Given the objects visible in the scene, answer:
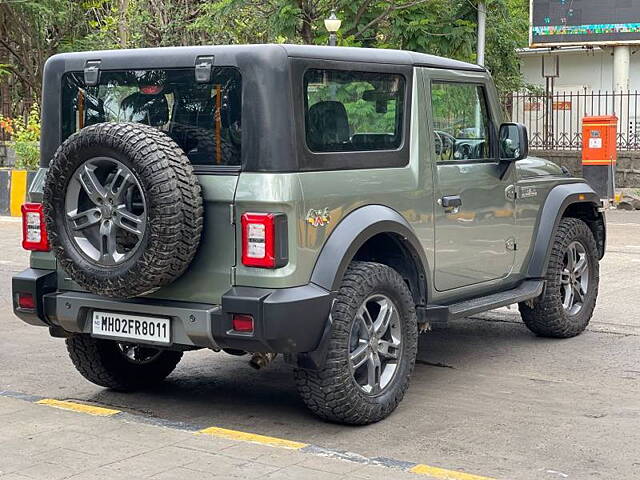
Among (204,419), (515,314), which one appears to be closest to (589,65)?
(515,314)

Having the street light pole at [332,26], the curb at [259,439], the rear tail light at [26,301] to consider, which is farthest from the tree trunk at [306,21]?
the rear tail light at [26,301]

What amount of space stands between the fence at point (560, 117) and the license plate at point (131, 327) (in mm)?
17608

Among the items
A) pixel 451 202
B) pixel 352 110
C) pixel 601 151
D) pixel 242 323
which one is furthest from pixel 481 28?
pixel 242 323

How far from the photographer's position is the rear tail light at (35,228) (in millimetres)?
6273

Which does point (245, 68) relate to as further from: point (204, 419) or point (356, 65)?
point (204, 419)

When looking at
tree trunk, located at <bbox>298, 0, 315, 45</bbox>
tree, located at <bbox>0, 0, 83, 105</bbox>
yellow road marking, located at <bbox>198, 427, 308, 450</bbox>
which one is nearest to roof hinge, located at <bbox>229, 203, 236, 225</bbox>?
yellow road marking, located at <bbox>198, 427, 308, 450</bbox>

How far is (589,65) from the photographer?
2903 cm

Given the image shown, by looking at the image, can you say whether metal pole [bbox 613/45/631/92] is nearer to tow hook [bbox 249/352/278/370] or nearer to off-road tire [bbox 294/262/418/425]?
off-road tire [bbox 294/262/418/425]

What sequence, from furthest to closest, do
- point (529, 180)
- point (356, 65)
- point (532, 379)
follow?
point (529, 180) → point (532, 379) → point (356, 65)

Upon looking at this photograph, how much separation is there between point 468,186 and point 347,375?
1.77m

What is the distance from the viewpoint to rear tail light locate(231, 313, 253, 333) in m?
5.48

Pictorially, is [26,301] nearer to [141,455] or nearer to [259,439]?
[141,455]

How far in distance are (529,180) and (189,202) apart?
9.76ft

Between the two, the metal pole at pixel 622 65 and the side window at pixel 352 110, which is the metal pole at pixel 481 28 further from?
the side window at pixel 352 110
